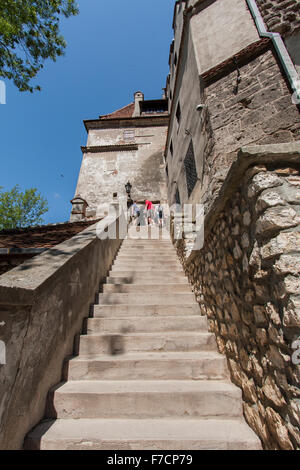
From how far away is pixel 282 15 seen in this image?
17.2ft

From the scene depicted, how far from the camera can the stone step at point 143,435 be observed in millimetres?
1502

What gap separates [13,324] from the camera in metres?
1.53

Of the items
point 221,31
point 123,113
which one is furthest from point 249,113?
point 123,113

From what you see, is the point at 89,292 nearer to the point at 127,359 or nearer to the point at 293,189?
the point at 127,359

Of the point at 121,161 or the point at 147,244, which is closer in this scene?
the point at 147,244

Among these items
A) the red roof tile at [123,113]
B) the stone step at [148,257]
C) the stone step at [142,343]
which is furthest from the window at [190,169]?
the red roof tile at [123,113]

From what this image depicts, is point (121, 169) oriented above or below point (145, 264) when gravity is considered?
above

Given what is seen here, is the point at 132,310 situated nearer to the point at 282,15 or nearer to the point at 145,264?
the point at 145,264

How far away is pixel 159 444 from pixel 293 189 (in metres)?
2.14

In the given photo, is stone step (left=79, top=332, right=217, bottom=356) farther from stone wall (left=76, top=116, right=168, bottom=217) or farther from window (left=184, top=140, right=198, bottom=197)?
stone wall (left=76, top=116, right=168, bottom=217)

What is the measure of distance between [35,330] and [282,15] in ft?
28.5

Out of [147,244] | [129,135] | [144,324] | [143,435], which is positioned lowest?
[143,435]

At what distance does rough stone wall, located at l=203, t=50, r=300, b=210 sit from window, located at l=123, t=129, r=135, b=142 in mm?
14913

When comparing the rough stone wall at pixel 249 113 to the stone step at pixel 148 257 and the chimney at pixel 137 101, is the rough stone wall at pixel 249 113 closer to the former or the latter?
the stone step at pixel 148 257
